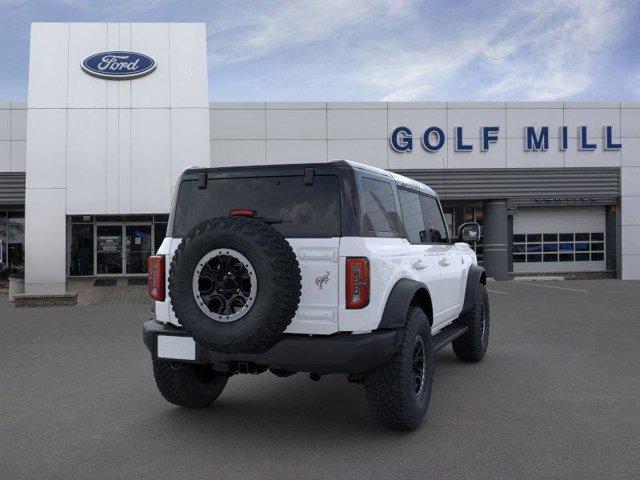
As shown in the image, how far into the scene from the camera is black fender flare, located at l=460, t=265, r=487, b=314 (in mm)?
6793

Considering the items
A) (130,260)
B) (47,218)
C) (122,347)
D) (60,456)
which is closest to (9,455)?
(60,456)

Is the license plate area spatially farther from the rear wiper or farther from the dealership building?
the dealership building

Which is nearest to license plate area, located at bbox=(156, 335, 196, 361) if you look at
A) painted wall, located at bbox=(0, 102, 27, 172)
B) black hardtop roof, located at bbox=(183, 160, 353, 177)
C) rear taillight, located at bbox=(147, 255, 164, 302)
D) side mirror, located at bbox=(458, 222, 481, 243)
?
rear taillight, located at bbox=(147, 255, 164, 302)

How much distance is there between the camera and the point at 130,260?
23969 millimetres

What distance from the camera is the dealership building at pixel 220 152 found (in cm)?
1942

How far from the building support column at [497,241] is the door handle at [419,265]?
20.8m

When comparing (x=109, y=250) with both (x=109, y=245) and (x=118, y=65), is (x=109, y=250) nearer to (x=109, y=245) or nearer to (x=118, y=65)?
(x=109, y=245)

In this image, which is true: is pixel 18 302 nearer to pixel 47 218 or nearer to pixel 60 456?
pixel 47 218

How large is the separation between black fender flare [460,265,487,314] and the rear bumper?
2.73 metres

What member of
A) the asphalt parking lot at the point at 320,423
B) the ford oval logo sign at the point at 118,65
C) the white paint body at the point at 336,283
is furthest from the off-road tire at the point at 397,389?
the ford oval logo sign at the point at 118,65

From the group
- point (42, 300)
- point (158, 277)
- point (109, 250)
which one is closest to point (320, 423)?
point (158, 277)

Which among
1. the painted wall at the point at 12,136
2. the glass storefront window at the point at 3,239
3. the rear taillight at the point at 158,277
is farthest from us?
the glass storefront window at the point at 3,239

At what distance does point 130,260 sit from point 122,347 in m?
15.9

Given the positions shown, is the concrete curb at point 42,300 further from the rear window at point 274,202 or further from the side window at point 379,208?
the side window at point 379,208
